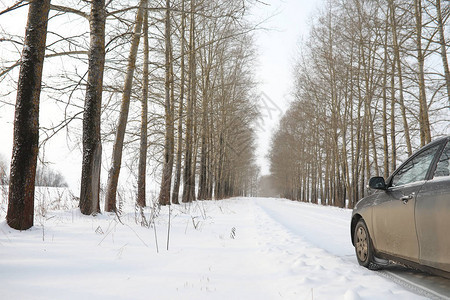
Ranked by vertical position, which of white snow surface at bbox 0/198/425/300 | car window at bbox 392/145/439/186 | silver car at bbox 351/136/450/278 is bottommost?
white snow surface at bbox 0/198/425/300

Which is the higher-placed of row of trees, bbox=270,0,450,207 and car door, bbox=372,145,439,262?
row of trees, bbox=270,0,450,207

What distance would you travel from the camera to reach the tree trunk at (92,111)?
6.70 meters

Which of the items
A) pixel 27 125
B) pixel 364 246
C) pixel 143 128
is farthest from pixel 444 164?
pixel 143 128

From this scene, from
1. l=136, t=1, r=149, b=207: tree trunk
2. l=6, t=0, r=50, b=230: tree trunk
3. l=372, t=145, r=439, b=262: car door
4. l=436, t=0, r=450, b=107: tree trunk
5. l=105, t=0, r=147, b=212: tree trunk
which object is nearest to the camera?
l=372, t=145, r=439, b=262: car door

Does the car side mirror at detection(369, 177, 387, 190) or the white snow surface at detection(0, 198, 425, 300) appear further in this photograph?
the car side mirror at detection(369, 177, 387, 190)

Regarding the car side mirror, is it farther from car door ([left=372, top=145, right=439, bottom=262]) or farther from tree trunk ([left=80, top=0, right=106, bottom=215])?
tree trunk ([left=80, top=0, right=106, bottom=215])

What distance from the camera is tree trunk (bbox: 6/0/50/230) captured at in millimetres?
4758

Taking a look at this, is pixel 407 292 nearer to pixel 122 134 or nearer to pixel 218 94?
pixel 122 134

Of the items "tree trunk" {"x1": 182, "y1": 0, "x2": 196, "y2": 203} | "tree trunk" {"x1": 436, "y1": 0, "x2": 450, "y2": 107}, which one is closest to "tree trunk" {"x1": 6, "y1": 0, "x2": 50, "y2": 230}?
"tree trunk" {"x1": 182, "y1": 0, "x2": 196, "y2": 203}

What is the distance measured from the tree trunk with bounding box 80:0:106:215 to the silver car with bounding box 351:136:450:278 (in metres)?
5.68

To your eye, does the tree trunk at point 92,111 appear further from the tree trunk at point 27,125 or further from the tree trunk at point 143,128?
the tree trunk at point 143,128

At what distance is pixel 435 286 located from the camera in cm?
313

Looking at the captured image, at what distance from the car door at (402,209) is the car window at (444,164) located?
0.47 ft

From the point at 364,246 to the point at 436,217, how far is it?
1.55 m
